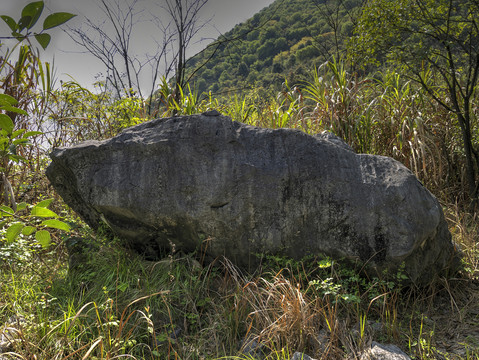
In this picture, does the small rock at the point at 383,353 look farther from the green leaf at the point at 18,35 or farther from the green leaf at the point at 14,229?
the green leaf at the point at 18,35

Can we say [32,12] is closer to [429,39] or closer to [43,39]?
[43,39]

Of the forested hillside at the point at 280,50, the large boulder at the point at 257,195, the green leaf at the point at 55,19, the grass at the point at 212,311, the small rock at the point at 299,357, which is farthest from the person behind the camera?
the forested hillside at the point at 280,50

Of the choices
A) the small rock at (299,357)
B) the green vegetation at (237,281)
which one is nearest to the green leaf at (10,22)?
the green vegetation at (237,281)

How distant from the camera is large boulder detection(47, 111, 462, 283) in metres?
Answer: 2.56

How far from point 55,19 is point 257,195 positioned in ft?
6.58

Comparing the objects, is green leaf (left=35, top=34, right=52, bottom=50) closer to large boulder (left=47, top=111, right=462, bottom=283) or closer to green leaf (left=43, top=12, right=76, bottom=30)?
green leaf (left=43, top=12, right=76, bottom=30)

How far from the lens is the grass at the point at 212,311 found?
80.5 inches

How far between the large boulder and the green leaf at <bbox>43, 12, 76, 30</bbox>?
194cm

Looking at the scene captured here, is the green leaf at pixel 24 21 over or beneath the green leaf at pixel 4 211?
over

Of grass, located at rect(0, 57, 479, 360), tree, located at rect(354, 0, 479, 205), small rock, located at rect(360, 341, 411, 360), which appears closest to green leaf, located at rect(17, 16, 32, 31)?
grass, located at rect(0, 57, 479, 360)

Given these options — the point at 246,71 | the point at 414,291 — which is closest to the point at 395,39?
the point at 414,291

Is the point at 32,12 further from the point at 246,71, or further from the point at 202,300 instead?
the point at 246,71

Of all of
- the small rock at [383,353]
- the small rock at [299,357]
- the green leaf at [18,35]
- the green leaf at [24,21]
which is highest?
the green leaf at [24,21]

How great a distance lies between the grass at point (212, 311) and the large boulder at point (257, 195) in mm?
172
